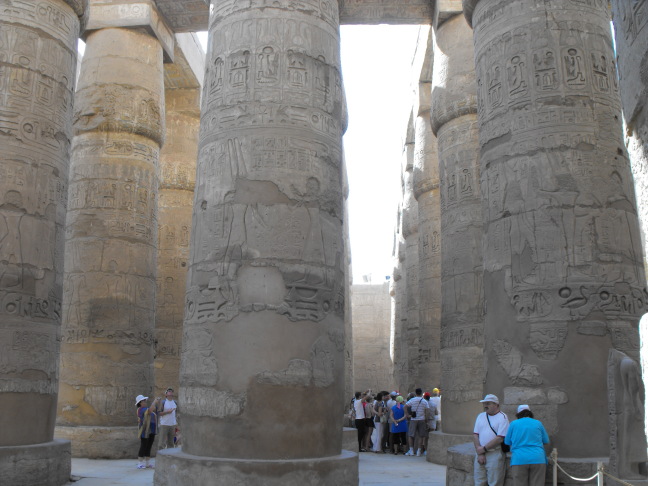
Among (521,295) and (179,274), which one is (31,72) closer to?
(521,295)

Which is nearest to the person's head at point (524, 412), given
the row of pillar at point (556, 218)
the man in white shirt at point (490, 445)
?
the man in white shirt at point (490, 445)

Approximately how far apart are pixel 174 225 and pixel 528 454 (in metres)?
11.9

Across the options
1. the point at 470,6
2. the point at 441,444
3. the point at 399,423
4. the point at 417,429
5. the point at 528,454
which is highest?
the point at 470,6

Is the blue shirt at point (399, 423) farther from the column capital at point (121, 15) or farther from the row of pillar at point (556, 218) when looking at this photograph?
the column capital at point (121, 15)

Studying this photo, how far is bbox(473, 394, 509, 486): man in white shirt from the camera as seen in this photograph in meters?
5.84

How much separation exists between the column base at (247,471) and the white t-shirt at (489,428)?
143 cm

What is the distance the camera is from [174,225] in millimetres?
16078

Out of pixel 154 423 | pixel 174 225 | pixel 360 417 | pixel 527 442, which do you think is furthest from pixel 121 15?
pixel 527 442

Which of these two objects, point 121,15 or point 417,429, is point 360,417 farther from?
point 121,15

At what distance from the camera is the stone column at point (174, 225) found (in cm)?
1538

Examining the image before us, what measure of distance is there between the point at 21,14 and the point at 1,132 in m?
1.58

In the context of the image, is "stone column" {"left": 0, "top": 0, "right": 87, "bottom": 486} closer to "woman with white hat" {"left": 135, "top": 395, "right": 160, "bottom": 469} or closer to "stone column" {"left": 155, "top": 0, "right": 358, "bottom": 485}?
"stone column" {"left": 155, "top": 0, "right": 358, "bottom": 485}

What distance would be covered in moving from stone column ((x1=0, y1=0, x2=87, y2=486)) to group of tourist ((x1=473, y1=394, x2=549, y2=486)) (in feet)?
15.8

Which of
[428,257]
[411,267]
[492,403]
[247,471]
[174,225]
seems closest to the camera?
[492,403]
